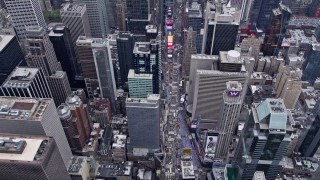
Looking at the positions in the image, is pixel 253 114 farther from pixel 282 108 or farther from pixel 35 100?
pixel 35 100

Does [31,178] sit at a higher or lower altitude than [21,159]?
lower

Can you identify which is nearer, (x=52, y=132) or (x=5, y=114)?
(x=5, y=114)

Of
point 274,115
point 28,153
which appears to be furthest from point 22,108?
point 274,115

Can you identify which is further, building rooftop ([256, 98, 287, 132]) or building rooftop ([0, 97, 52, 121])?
A: building rooftop ([0, 97, 52, 121])

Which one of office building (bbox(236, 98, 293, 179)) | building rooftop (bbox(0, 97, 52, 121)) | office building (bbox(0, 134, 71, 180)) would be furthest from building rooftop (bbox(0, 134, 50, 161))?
office building (bbox(236, 98, 293, 179))

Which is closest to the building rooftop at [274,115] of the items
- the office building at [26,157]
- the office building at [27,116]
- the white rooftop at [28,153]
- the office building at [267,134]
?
the office building at [267,134]

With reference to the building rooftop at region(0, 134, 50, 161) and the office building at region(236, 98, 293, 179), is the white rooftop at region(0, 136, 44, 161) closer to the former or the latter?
the building rooftop at region(0, 134, 50, 161)

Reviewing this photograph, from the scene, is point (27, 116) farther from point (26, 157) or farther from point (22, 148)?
point (26, 157)

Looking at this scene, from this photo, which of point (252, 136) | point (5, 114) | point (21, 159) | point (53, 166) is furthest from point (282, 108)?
point (5, 114)
